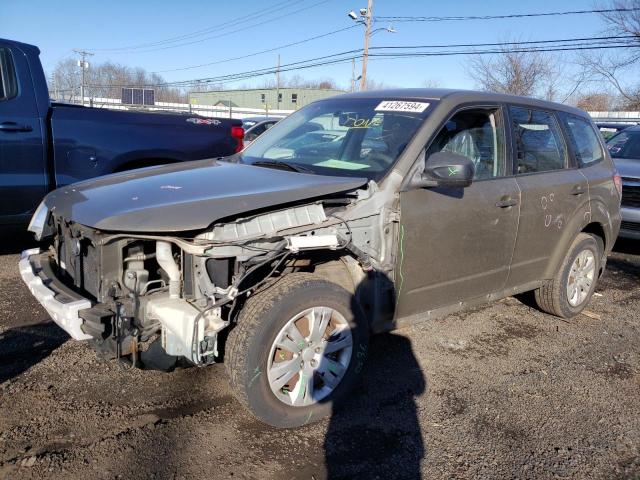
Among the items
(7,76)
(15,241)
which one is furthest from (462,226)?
(15,241)

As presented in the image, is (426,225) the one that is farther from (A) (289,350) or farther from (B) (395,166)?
(A) (289,350)

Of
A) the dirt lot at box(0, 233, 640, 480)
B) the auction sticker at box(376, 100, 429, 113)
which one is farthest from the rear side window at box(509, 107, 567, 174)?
the dirt lot at box(0, 233, 640, 480)

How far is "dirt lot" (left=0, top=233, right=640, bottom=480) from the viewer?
2.75m

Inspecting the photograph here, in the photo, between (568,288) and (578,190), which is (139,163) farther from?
(568,288)

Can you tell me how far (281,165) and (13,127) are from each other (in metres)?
2.97

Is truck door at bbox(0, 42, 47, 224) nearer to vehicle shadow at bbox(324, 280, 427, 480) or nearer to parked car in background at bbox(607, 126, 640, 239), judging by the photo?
vehicle shadow at bbox(324, 280, 427, 480)

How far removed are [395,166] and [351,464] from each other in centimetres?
172

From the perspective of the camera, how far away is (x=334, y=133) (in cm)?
404

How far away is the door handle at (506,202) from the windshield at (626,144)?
5.66 meters

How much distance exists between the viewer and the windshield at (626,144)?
8.55m

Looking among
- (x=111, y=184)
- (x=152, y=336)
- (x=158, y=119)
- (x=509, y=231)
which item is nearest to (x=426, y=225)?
(x=509, y=231)

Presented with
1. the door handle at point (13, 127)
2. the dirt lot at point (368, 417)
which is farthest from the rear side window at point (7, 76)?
the dirt lot at point (368, 417)

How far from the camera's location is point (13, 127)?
199 inches

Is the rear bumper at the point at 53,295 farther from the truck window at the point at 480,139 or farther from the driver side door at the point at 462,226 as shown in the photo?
the truck window at the point at 480,139
